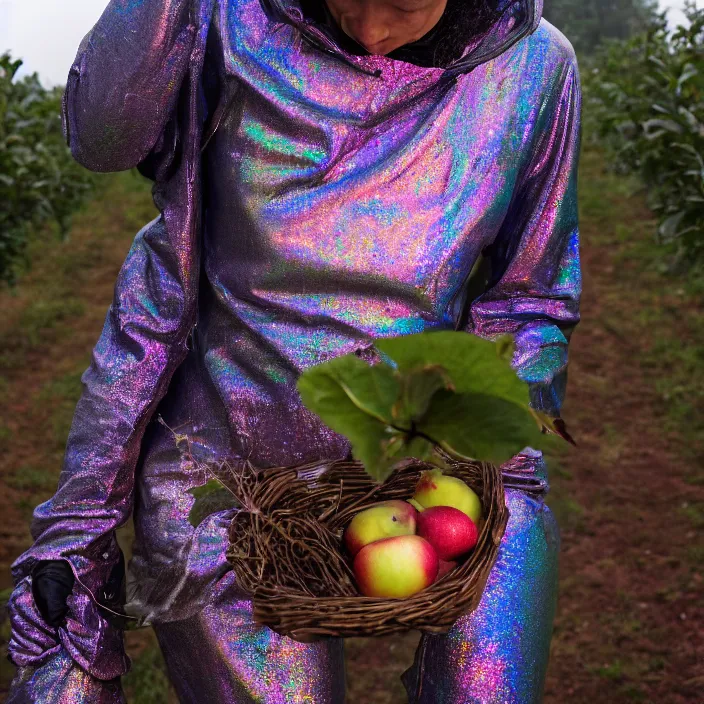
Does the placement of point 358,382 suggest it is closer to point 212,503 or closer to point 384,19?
point 212,503

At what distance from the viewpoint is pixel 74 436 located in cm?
203

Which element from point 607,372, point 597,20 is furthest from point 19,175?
point 597,20

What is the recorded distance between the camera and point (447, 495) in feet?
5.62

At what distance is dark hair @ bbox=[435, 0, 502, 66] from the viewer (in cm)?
203

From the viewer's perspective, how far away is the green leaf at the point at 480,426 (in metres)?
1.51

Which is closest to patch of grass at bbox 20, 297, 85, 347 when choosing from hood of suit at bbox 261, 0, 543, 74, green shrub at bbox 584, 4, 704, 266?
green shrub at bbox 584, 4, 704, 266

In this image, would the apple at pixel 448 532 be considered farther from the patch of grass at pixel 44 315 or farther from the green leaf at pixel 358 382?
the patch of grass at pixel 44 315

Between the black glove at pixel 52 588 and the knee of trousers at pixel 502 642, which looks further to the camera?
the black glove at pixel 52 588

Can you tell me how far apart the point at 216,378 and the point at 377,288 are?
32 cm

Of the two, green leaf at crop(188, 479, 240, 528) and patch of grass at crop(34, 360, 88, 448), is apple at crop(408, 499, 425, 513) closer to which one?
green leaf at crop(188, 479, 240, 528)

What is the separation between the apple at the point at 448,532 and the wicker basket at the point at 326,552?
1.2 inches

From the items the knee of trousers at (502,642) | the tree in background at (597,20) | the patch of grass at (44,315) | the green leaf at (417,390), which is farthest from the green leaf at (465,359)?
the tree in background at (597,20)

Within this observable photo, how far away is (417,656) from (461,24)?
1099 mm

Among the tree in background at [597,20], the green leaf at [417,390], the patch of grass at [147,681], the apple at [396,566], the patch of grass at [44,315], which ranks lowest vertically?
the tree in background at [597,20]
